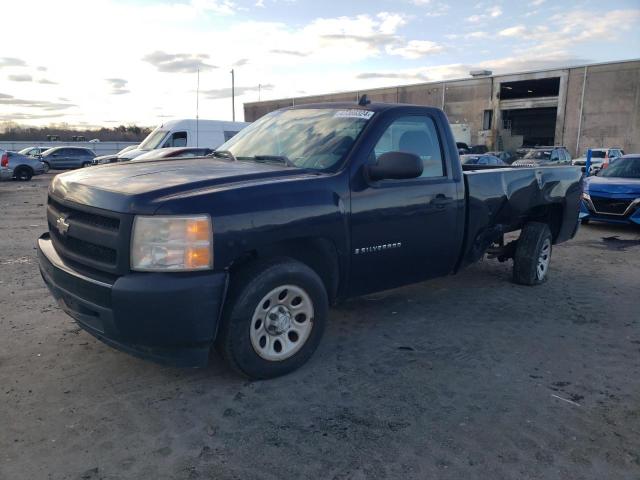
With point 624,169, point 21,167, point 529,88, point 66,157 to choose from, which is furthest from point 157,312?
point 529,88

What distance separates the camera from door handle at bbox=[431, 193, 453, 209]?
4.54m

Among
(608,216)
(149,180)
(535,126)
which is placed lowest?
(608,216)

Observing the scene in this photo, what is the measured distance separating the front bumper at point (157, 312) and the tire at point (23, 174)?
2363 cm

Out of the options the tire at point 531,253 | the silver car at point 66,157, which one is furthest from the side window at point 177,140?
the tire at point 531,253

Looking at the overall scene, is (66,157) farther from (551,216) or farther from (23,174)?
(551,216)

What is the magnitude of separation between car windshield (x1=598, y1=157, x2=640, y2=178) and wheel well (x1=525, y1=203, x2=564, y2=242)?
18.6 feet

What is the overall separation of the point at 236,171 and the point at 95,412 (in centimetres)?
185

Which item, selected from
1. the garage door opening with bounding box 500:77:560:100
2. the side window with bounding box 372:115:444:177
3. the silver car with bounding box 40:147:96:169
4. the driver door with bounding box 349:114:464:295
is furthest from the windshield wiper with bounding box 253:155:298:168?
the garage door opening with bounding box 500:77:560:100

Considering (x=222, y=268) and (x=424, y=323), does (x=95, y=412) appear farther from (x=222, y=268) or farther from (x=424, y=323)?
(x=424, y=323)

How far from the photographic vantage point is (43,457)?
2721mm

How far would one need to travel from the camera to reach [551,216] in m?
6.66

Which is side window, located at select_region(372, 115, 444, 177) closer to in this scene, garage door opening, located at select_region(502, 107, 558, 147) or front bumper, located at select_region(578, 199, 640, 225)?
front bumper, located at select_region(578, 199, 640, 225)

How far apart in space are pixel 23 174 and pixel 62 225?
77.0 ft

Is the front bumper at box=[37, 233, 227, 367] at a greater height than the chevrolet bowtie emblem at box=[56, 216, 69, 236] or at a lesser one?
lesser
